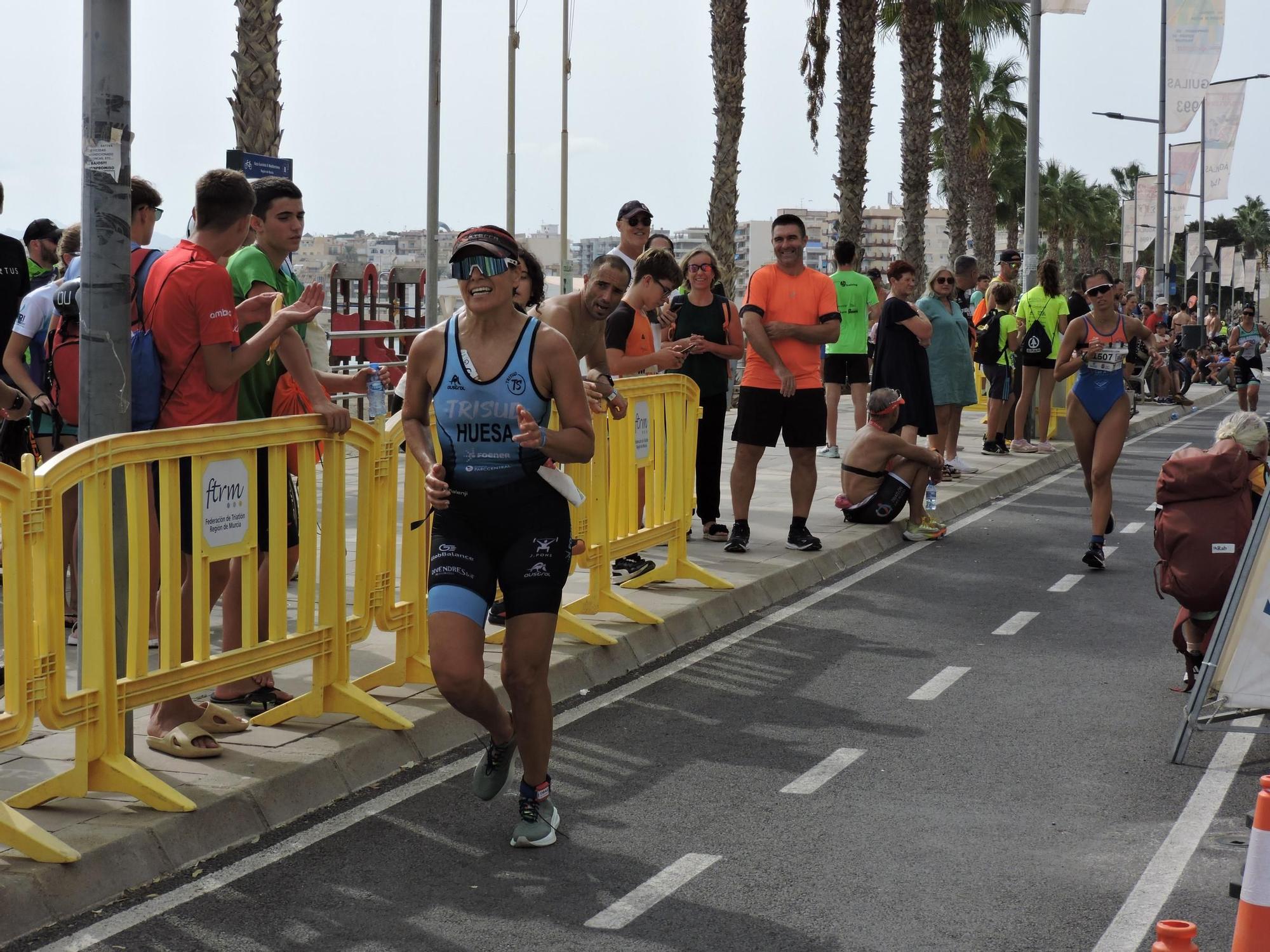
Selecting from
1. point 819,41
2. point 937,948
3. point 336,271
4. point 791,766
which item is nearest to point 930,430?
point 791,766

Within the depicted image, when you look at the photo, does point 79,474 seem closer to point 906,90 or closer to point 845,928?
point 845,928

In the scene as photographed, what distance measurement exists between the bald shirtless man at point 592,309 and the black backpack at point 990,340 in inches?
405

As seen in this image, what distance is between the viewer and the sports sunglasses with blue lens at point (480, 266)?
516cm

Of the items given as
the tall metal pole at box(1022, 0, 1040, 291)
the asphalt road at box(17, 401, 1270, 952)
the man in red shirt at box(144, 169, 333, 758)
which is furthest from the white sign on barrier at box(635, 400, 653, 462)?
the tall metal pole at box(1022, 0, 1040, 291)

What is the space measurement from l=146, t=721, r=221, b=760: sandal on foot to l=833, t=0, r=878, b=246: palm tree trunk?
926 inches

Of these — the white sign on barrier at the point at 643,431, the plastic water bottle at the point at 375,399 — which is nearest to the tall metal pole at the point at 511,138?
the plastic water bottle at the point at 375,399

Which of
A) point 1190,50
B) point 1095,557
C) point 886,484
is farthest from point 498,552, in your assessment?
point 1190,50

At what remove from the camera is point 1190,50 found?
33.7 m

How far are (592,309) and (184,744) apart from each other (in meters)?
3.38

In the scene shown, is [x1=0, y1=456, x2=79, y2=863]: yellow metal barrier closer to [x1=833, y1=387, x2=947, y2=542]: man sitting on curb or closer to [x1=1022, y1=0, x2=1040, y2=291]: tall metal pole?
[x1=833, y1=387, x2=947, y2=542]: man sitting on curb

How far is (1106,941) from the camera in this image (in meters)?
4.48

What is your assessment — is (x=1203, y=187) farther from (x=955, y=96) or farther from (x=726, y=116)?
(x=726, y=116)

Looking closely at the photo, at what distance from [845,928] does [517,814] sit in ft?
4.71

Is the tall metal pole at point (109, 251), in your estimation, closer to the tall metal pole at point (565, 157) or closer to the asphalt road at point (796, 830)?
the asphalt road at point (796, 830)
